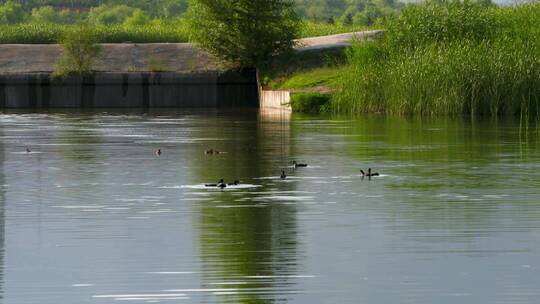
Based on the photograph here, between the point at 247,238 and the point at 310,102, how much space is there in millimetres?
44848

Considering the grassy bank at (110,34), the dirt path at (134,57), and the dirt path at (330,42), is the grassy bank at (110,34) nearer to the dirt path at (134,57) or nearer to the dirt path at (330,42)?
the dirt path at (134,57)

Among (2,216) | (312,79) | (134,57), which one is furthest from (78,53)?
(2,216)

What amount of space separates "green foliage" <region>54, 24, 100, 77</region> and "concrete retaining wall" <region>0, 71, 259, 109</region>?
3.08 feet

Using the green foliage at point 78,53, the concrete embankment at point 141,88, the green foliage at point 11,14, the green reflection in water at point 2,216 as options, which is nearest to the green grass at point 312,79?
the concrete embankment at point 141,88

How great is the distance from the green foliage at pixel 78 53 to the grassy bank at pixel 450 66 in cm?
1984

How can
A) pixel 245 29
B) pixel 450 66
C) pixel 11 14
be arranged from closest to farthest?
pixel 450 66 → pixel 245 29 → pixel 11 14

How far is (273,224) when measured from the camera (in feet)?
59.9

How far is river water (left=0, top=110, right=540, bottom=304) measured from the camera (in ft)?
44.1

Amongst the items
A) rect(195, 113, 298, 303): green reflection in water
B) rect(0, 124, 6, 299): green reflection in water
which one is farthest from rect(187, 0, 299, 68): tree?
rect(195, 113, 298, 303): green reflection in water

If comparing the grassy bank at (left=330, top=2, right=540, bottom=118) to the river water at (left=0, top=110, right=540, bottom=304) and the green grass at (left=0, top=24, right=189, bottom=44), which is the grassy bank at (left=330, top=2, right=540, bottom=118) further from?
the green grass at (left=0, top=24, right=189, bottom=44)

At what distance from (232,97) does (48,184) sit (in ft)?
161

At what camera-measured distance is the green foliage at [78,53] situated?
249 ft

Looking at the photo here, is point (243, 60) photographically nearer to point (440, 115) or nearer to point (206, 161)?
point (440, 115)

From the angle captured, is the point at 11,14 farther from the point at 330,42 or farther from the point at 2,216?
the point at 2,216
